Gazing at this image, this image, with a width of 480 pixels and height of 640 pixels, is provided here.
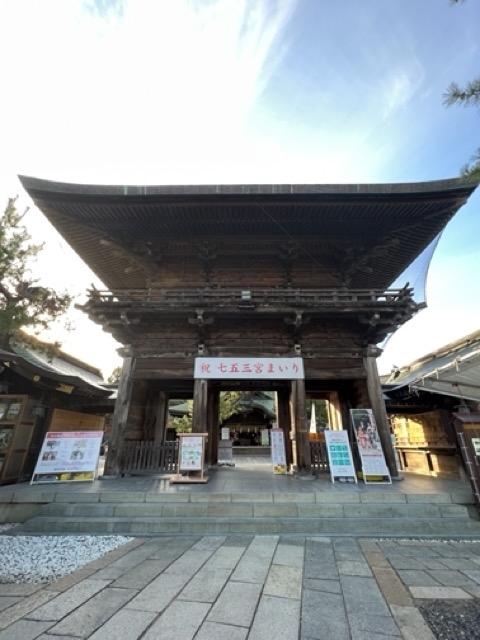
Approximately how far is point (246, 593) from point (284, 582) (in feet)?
1.76

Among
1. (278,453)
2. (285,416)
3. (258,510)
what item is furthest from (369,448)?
(285,416)

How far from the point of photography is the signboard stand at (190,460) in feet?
23.4

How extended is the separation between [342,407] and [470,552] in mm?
6542

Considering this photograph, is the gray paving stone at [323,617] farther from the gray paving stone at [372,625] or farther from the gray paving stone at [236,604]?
the gray paving stone at [236,604]

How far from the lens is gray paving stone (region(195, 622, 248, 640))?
2344 mm

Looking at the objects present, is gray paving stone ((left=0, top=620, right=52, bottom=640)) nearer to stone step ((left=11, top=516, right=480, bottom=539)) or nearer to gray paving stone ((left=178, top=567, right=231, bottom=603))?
gray paving stone ((left=178, top=567, right=231, bottom=603))

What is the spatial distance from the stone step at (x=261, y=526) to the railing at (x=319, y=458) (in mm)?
3172

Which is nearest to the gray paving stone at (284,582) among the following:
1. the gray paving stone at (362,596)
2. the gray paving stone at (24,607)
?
the gray paving stone at (362,596)

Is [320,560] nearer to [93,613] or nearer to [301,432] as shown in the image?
[93,613]

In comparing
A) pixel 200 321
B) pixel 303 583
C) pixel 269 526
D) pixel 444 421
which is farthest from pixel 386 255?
pixel 303 583

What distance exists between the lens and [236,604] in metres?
2.86

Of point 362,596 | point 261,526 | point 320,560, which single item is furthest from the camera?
point 261,526

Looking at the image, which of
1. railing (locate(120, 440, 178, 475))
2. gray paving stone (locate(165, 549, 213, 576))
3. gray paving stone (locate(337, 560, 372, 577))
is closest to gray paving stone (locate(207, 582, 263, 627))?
gray paving stone (locate(165, 549, 213, 576))

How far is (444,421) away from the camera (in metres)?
9.17
